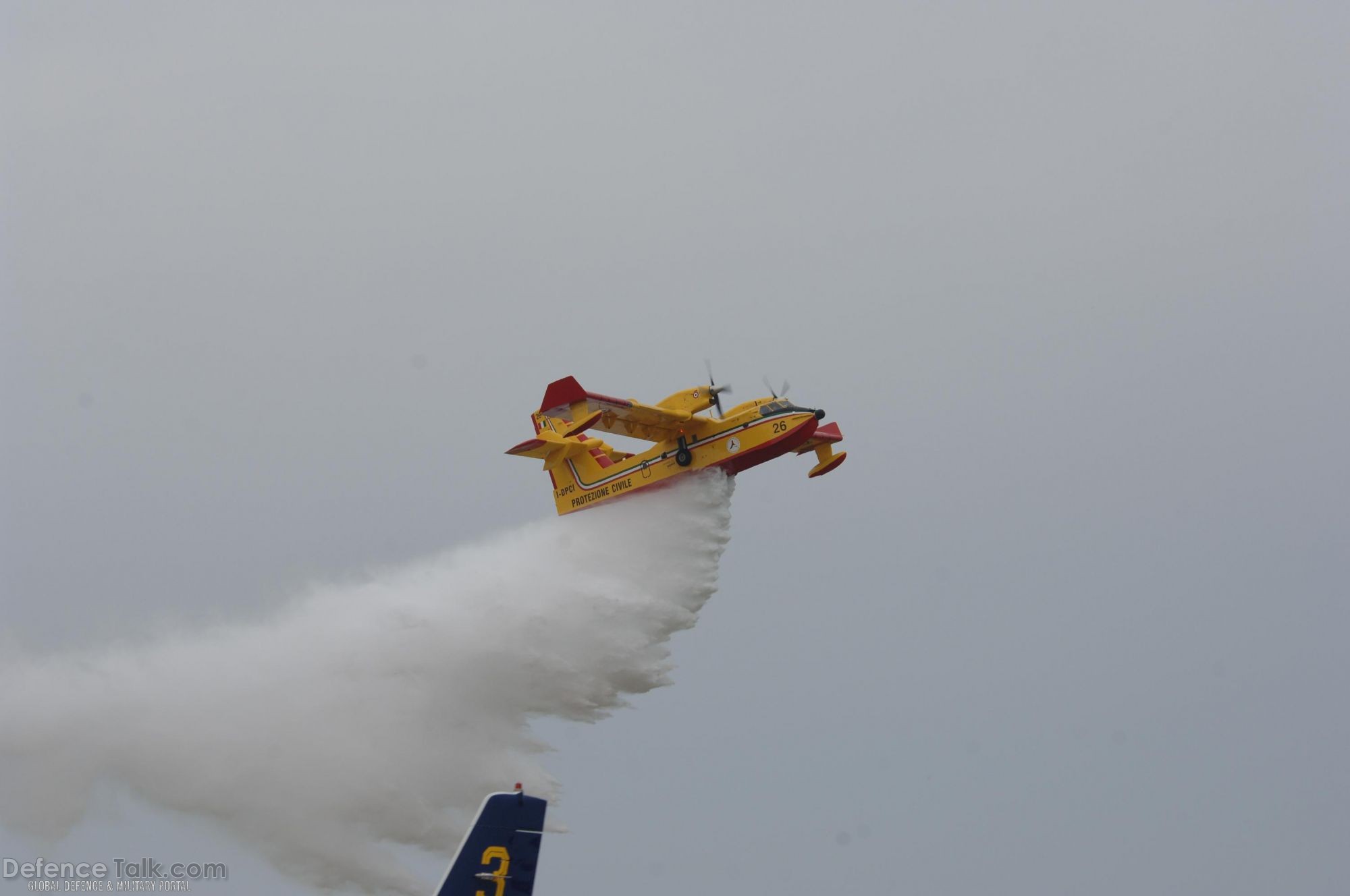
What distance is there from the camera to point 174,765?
3112 centimetres

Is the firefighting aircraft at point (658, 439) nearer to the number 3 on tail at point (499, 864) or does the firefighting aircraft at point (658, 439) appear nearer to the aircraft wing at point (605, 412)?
the aircraft wing at point (605, 412)

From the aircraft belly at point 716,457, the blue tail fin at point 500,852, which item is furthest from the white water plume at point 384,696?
the blue tail fin at point 500,852

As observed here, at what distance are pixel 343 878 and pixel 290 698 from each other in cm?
389

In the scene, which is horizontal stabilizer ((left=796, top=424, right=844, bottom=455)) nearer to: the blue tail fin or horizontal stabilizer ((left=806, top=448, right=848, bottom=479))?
horizontal stabilizer ((left=806, top=448, right=848, bottom=479))

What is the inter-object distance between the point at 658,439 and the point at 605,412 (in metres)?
1.76

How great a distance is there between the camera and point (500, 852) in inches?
839

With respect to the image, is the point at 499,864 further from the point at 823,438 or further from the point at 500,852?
the point at 823,438

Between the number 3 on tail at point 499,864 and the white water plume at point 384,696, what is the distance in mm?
8715

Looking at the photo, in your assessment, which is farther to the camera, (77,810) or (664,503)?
(664,503)

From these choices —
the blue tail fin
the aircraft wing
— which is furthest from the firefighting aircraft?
the blue tail fin

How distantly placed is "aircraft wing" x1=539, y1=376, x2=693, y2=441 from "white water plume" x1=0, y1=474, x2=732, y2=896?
1422 millimetres

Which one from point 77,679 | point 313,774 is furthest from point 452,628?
point 77,679

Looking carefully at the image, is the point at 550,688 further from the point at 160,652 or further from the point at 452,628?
the point at 160,652

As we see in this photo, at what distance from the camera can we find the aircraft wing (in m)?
33.6
